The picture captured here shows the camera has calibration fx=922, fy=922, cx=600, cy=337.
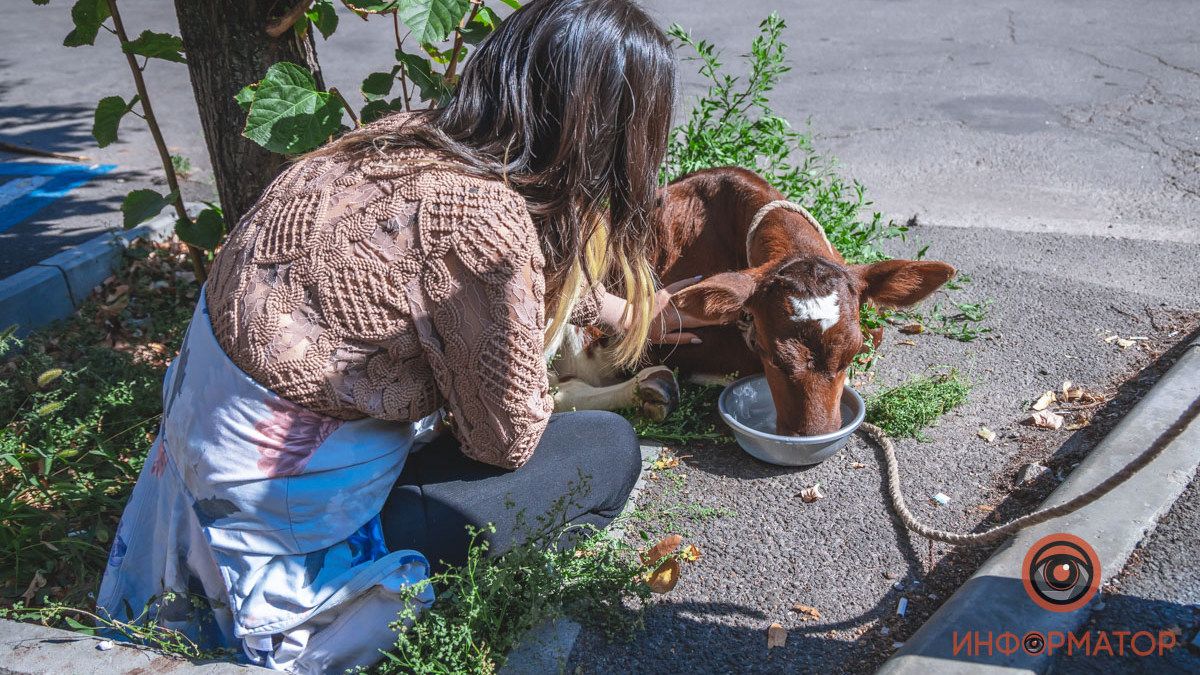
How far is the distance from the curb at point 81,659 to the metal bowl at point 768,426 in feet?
6.08

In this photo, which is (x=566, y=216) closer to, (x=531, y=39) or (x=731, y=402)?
(x=531, y=39)

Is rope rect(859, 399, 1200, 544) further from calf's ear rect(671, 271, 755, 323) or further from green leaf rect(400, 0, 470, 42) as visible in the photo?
green leaf rect(400, 0, 470, 42)

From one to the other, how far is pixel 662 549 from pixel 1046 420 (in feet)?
5.83

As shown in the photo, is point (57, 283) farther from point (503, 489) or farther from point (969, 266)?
point (969, 266)

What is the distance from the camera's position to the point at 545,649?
104 inches

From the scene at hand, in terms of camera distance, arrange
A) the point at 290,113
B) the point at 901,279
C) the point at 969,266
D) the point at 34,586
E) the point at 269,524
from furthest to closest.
Result: the point at 969,266 → the point at 901,279 → the point at 290,113 → the point at 34,586 → the point at 269,524

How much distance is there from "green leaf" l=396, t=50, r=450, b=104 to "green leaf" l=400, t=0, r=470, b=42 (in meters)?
0.48

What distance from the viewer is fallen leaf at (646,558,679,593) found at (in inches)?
112

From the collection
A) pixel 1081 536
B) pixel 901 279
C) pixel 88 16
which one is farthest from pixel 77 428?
pixel 1081 536

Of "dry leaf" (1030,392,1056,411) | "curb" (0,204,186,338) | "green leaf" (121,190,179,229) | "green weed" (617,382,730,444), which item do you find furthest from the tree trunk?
"dry leaf" (1030,392,1056,411)

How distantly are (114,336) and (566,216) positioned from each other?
301 cm

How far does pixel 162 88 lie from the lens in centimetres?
895

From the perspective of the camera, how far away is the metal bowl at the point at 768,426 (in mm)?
3330

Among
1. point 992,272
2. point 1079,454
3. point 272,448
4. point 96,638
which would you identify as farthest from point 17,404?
point 992,272
